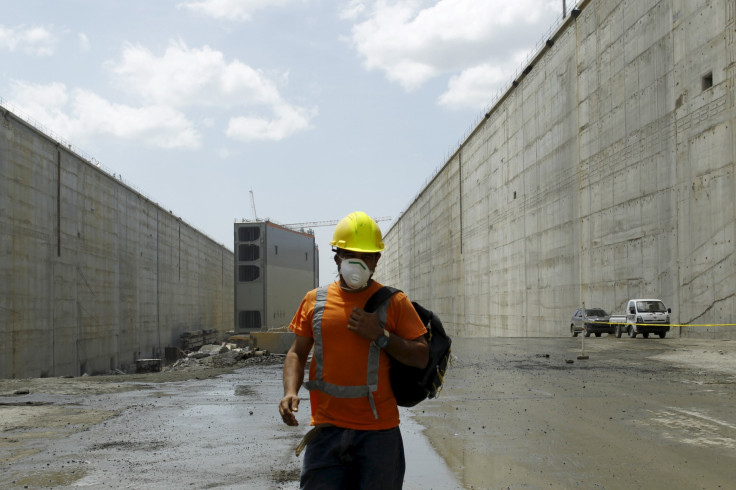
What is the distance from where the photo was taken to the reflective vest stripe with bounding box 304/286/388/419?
3086 millimetres

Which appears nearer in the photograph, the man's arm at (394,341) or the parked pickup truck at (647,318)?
the man's arm at (394,341)

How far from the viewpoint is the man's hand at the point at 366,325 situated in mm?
3037

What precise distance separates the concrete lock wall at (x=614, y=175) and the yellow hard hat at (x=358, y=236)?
21026 millimetres

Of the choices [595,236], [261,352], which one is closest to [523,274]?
[595,236]

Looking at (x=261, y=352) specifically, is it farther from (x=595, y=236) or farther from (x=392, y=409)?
(x=392, y=409)

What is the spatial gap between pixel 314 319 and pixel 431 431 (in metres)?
5.05

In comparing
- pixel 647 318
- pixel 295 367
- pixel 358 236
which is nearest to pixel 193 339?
pixel 647 318

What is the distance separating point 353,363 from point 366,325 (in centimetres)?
21

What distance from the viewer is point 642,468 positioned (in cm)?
579

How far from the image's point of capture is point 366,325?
3035 millimetres

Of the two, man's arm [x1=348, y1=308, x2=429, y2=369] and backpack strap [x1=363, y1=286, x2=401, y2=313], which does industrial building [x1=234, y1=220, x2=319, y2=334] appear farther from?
man's arm [x1=348, y1=308, x2=429, y2=369]

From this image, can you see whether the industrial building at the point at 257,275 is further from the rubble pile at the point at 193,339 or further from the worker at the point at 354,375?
the worker at the point at 354,375

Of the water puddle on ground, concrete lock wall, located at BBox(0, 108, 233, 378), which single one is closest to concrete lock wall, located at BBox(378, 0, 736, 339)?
the water puddle on ground

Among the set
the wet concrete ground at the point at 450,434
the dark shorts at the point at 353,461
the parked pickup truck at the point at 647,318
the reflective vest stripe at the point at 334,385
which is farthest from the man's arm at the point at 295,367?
the parked pickup truck at the point at 647,318
